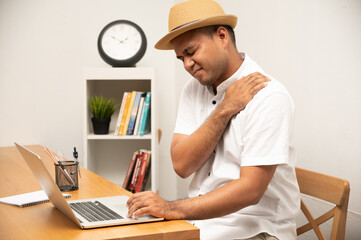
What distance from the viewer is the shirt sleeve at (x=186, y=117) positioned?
5.92 feet

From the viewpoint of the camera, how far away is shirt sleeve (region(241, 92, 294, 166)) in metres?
1.37

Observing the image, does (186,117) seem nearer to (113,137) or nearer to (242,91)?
(242,91)

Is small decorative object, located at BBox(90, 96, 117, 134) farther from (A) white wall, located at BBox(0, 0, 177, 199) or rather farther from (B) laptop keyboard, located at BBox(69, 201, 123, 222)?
(B) laptop keyboard, located at BBox(69, 201, 123, 222)

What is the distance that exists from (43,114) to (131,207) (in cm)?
231

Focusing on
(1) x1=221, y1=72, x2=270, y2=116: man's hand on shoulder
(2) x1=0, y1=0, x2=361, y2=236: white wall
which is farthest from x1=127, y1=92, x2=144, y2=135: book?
(1) x1=221, y1=72, x2=270, y2=116: man's hand on shoulder

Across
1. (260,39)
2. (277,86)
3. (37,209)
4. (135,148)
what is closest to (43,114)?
(135,148)

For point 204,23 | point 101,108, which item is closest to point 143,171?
point 101,108

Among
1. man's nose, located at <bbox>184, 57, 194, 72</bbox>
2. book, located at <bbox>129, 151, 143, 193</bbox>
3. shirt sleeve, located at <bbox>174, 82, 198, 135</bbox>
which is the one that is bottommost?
book, located at <bbox>129, 151, 143, 193</bbox>

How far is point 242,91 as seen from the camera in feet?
5.03

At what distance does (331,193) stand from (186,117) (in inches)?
26.0

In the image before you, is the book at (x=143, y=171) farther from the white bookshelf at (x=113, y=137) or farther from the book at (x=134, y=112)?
the book at (x=134, y=112)

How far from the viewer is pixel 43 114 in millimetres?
3307

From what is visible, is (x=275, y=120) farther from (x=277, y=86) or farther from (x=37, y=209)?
(x=37, y=209)

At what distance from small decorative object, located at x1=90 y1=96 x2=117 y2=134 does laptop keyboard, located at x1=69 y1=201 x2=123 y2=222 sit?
5.38ft
